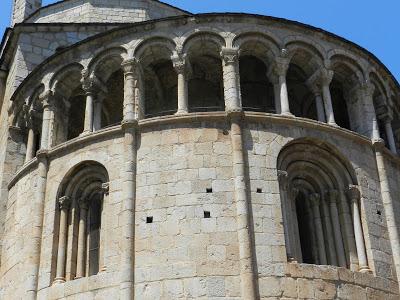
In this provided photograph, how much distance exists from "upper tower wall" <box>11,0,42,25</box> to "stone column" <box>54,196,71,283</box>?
32.6 ft

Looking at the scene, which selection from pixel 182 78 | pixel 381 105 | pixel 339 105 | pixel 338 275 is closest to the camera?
pixel 338 275

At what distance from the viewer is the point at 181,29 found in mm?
16750

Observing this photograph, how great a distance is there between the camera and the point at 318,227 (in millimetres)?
15336

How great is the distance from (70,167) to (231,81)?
424 centimetres

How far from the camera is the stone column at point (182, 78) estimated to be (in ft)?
51.8

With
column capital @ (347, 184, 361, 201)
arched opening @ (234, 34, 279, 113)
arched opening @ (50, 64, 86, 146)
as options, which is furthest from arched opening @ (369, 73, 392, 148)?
arched opening @ (50, 64, 86, 146)

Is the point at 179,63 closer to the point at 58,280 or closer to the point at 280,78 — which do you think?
the point at 280,78

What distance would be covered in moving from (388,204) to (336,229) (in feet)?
4.90

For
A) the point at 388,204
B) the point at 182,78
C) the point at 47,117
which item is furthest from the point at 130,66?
the point at 388,204

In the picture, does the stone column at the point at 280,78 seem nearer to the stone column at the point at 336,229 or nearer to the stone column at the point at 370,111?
the stone column at the point at 370,111

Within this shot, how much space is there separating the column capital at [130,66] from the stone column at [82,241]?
327 cm

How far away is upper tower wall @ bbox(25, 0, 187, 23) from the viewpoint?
22781 millimetres

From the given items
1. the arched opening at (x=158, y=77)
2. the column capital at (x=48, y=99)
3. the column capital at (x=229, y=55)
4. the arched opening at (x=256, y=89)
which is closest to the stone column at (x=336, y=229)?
the arched opening at (x=256, y=89)

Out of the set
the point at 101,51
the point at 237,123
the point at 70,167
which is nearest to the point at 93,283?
the point at 70,167
